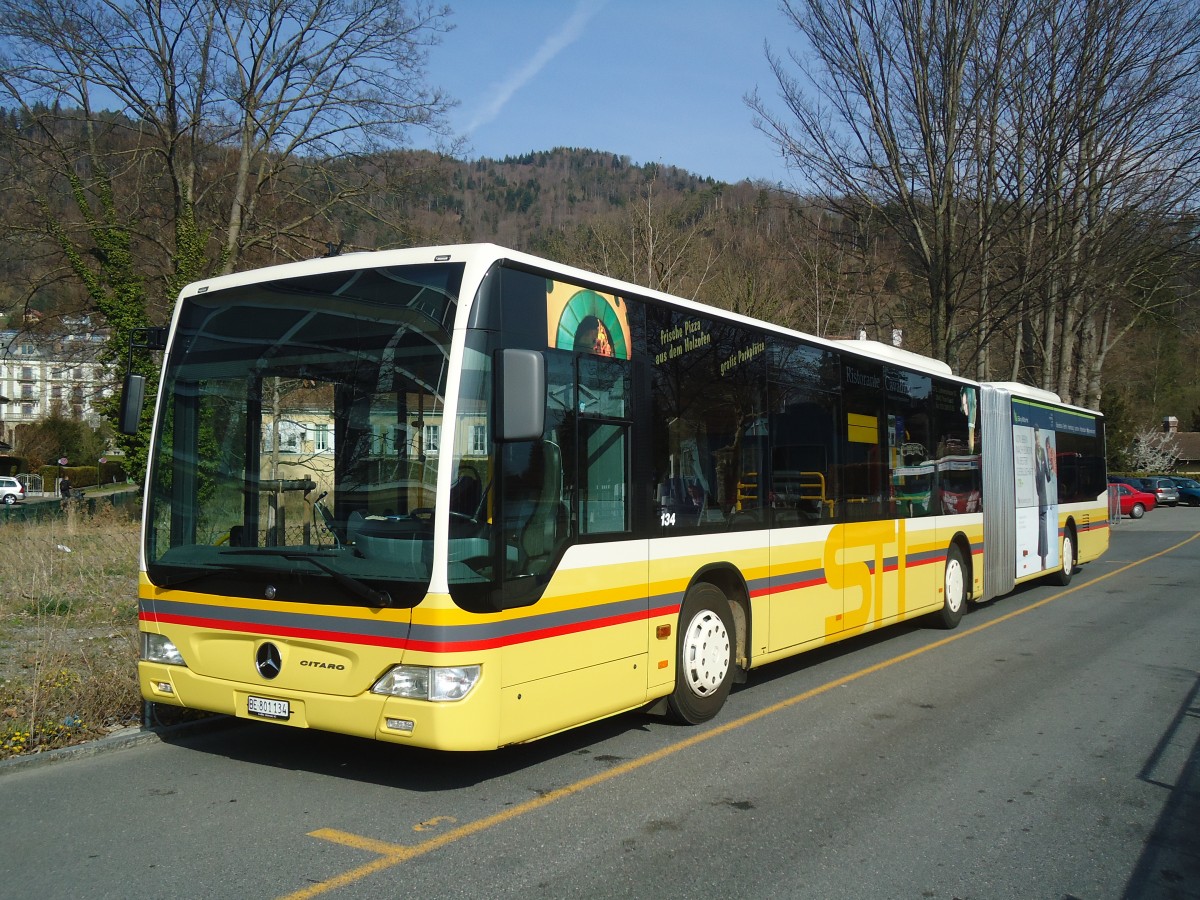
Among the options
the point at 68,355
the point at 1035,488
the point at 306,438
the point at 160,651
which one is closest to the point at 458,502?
the point at 306,438

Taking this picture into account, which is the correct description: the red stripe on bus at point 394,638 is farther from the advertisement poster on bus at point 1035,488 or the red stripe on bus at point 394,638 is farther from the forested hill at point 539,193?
the forested hill at point 539,193

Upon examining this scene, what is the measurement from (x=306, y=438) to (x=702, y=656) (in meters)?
3.23

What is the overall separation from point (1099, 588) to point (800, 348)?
11009 millimetres

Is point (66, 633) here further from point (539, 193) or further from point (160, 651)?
point (539, 193)

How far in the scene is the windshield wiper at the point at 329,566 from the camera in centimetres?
559

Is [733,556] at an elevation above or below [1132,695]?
above

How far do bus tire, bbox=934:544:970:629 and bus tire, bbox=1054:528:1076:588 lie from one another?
5.45 meters

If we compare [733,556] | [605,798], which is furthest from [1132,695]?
[605,798]

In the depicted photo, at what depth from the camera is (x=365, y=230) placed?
81.5 ft

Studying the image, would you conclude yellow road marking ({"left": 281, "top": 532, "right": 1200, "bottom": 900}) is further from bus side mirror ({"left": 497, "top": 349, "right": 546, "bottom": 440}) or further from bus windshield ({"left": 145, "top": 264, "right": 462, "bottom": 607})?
bus side mirror ({"left": 497, "top": 349, "right": 546, "bottom": 440})

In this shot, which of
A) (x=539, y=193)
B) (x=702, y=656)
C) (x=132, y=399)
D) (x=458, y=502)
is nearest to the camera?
(x=458, y=502)

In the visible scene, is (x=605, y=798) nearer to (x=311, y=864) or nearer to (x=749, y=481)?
(x=311, y=864)

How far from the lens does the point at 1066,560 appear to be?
59.2 ft

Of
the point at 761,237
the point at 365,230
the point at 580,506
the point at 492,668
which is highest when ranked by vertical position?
the point at 761,237
